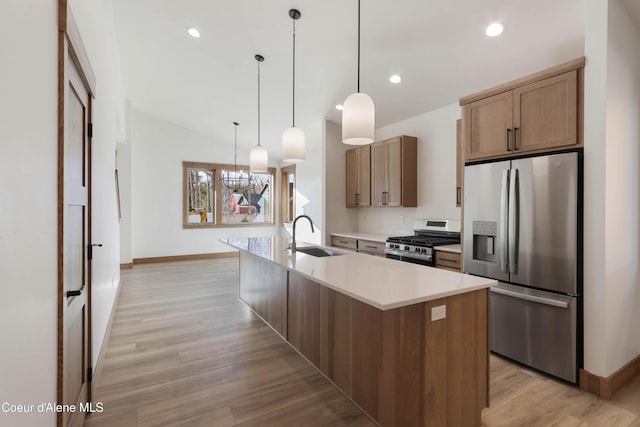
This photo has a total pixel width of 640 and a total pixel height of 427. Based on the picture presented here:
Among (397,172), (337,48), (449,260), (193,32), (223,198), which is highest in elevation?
(193,32)

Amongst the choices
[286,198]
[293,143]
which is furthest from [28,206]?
[286,198]

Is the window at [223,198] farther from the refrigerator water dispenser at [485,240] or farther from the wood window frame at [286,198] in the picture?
the refrigerator water dispenser at [485,240]

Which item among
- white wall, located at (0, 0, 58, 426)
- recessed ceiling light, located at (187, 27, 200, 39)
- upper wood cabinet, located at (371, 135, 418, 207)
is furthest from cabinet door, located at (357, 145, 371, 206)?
white wall, located at (0, 0, 58, 426)

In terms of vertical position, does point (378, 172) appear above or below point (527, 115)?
below

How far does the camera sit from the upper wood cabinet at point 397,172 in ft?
15.1

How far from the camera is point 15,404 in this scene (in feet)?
2.84

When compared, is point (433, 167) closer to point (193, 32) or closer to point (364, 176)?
point (364, 176)

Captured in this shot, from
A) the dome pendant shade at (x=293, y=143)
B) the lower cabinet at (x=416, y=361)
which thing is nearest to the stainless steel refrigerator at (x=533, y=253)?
the lower cabinet at (x=416, y=361)

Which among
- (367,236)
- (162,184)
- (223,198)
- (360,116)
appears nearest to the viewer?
(360,116)

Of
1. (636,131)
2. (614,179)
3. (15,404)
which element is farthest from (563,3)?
(15,404)

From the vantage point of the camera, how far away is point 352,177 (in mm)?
5492

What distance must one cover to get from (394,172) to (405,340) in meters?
3.41

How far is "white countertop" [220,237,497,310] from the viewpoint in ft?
4.93

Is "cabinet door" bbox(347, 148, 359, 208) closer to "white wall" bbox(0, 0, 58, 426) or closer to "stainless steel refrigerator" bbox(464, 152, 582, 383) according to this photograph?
"stainless steel refrigerator" bbox(464, 152, 582, 383)
